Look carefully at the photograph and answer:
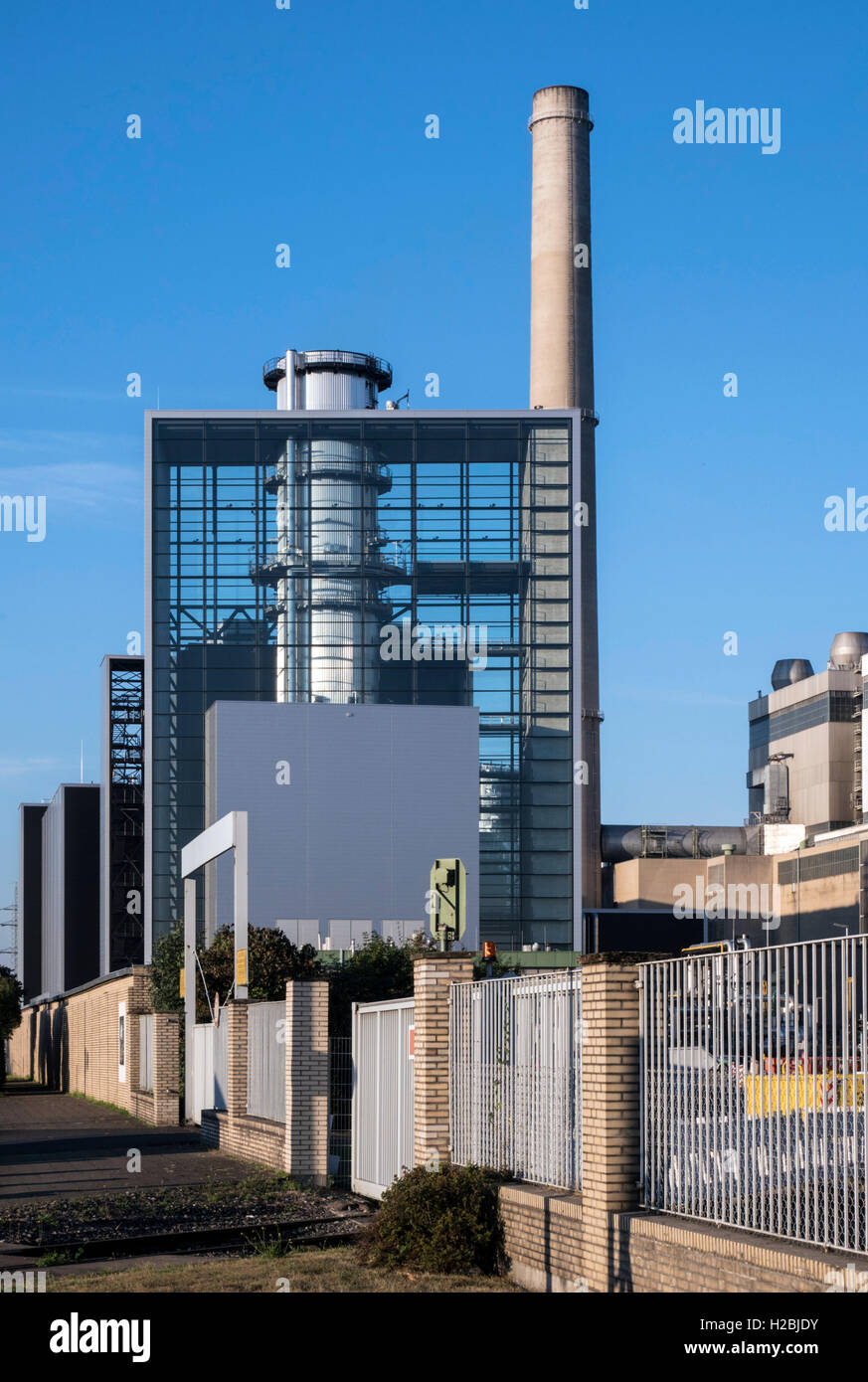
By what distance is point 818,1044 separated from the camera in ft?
28.9

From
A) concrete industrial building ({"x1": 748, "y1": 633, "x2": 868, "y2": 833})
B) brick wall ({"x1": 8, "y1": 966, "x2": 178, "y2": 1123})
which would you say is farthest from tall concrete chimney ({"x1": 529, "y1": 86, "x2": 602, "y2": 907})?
brick wall ({"x1": 8, "y1": 966, "x2": 178, "y2": 1123})

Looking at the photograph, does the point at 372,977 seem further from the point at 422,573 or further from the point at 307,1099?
the point at 422,573

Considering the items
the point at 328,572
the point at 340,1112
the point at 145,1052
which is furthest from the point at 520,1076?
the point at 328,572

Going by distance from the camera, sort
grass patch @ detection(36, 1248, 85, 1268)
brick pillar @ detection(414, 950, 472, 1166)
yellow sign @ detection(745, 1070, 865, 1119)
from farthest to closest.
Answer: brick pillar @ detection(414, 950, 472, 1166), grass patch @ detection(36, 1248, 85, 1268), yellow sign @ detection(745, 1070, 865, 1119)

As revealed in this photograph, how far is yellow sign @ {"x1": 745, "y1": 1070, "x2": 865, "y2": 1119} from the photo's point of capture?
28.4 feet

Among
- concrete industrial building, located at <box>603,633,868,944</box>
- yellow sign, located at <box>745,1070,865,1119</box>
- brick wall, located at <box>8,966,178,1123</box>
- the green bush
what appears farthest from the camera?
concrete industrial building, located at <box>603,633,868,944</box>

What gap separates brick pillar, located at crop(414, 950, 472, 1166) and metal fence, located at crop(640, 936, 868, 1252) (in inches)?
168

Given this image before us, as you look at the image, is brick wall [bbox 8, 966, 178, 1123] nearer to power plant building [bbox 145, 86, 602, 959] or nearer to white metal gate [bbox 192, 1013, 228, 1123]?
white metal gate [bbox 192, 1013, 228, 1123]

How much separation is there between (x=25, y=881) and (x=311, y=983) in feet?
341

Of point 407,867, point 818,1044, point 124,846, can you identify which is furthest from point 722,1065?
point 124,846

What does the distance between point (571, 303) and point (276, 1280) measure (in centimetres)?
7050

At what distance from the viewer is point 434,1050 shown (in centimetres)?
1535

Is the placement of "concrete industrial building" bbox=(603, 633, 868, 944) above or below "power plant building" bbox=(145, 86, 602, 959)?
below
